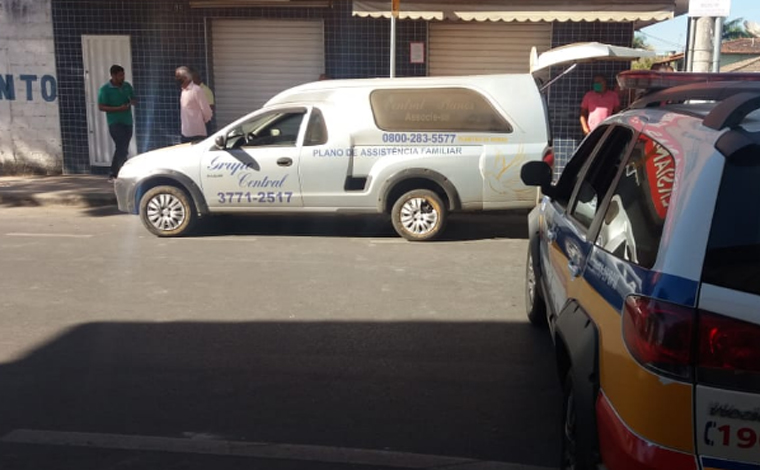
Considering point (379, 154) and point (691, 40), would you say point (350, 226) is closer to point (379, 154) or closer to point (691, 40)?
point (379, 154)

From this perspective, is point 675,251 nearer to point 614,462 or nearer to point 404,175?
point 614,462

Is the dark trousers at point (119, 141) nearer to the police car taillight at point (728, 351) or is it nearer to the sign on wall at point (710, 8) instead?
the sign on wall at point (710, 8)

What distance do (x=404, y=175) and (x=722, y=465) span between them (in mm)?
7163

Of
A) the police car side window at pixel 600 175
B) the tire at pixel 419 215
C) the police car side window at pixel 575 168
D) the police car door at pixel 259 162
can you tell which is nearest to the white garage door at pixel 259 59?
the police car door at pixel 259 162

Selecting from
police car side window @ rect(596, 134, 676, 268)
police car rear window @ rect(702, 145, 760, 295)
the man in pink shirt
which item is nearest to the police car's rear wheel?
police car side window @ rect(596, 134, 676, 268)

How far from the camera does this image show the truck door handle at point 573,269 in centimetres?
351

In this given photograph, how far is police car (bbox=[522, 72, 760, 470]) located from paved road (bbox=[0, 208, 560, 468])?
A: 1178 mm

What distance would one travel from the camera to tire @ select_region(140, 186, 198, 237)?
9.75m

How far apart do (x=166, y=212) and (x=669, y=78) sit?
23.6 feet

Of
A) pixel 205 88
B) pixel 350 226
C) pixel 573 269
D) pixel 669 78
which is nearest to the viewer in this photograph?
pixel 573 269

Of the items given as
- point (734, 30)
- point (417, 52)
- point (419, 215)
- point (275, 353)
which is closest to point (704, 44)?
point (419, 215)

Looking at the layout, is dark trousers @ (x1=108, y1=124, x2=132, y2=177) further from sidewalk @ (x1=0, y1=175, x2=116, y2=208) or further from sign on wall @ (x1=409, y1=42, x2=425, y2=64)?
sign on wall @ (x1=409, y1=42, x2=425, y2=64)

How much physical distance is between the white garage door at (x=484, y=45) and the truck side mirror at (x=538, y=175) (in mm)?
9418

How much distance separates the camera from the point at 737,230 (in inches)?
96.5
